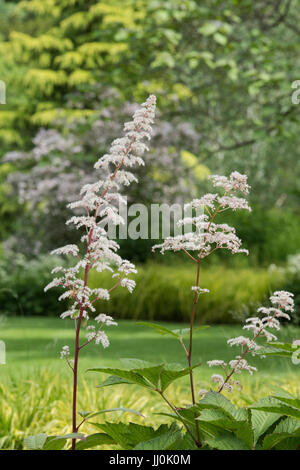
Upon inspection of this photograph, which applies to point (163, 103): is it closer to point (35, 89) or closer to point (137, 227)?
point (137, 227)

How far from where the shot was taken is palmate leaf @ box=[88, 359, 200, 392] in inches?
59.7

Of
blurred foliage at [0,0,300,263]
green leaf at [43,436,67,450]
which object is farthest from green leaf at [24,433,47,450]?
blurred foliage at [0,0,300,263]

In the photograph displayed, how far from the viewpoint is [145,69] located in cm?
897

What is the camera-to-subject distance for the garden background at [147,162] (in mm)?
4598

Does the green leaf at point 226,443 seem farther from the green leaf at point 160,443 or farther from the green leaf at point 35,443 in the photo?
the green leaf at point 35,443

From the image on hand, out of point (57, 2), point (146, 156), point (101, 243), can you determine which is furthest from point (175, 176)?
point (101, 243)

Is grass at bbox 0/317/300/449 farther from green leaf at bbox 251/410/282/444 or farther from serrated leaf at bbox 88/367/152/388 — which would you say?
serrated leaf at bbox 88/367/152/388

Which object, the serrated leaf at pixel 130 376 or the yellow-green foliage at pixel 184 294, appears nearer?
the serrated leaf at pixel 130 376

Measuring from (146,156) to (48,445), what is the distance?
7327 millimetres

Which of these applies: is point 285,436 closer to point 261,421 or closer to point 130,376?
point 261,421

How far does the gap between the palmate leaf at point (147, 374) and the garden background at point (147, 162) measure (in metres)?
1.35

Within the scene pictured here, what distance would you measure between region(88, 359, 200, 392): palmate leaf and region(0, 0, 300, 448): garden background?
135 centimetres

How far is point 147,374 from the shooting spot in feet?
5.06

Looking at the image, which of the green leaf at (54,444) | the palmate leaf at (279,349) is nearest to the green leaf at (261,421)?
the palmate leaf at (279,349)
